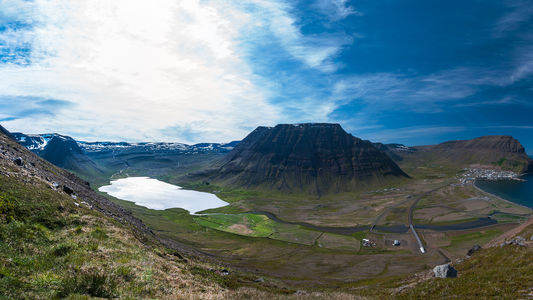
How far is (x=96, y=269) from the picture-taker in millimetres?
14805

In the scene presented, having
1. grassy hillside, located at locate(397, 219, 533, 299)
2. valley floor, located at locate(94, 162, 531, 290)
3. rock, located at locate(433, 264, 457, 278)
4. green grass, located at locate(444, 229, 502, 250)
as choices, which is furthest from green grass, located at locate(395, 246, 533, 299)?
green grass, located at locate(444, 229, 502, 250)

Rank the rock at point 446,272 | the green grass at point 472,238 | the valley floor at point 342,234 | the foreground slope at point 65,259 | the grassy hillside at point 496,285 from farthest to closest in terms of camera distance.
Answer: the green grass at point 472,238
the valley floor at point 342,234
the rock at point 446,272
the grassy hillside at point 496,285
the foreground slope at point 65,259

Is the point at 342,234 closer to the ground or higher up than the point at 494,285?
closer to the ground

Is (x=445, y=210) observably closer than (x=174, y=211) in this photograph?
Yes

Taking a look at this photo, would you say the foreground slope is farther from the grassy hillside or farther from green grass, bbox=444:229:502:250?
green grass, bbox=444:229:502:250

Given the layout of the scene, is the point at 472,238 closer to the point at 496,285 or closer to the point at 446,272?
the point at 446,272

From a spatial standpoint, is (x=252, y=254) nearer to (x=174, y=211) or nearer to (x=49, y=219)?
(x=49, y=219)

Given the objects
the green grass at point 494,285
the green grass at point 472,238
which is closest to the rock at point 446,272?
the green grass at point 494,285

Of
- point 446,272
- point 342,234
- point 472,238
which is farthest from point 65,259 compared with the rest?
point 472,238

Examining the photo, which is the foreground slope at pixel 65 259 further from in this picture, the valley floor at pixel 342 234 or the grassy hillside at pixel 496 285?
the valley floor at pixel 342 234

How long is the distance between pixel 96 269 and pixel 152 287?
3.71 m

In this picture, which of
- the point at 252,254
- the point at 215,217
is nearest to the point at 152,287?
the point at 252,254

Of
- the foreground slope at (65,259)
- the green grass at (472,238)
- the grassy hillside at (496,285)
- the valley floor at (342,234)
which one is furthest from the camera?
the green grass at (472,238)

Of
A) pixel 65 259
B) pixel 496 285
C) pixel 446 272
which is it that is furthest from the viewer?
pixel 446 272
